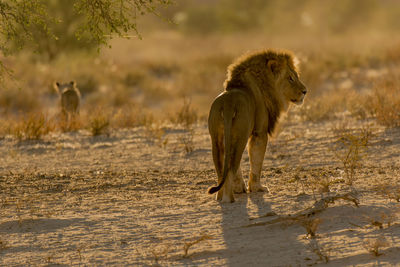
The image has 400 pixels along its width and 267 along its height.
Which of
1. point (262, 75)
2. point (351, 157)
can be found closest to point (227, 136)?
point (262, 75)

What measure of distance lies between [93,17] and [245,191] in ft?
10.0

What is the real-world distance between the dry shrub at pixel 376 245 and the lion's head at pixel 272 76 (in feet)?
8.04

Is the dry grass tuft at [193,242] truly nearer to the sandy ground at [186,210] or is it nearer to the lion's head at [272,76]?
the sandy ground at [186,210]

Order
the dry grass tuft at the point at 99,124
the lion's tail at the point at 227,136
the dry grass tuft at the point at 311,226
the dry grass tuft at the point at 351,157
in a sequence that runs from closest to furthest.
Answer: the dry grass tuft at the point at 311,226
the lion's tail at the point at 227,136
the dry grass tuft at the point at 351,157
the dry grass tuft at the point at 99,124

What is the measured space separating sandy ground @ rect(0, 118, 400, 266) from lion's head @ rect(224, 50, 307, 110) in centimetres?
107

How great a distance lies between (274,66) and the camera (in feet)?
25.5

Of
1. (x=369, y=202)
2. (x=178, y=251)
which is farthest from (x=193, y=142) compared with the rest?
(x=178, y=251)

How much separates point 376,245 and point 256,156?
2.41m

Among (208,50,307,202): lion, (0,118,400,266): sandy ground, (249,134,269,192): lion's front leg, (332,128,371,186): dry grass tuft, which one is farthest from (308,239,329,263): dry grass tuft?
(332,128,371,186): dry grass tuft

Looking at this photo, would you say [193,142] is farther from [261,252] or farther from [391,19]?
[391,19]

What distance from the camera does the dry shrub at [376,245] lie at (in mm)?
5422

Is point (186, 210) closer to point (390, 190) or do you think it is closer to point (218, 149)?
point (218, 149)

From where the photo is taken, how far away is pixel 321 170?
909 centimetres

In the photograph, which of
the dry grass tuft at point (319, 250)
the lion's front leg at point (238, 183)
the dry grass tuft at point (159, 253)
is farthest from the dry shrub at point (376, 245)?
the lion's front leg at point (238, 183)
